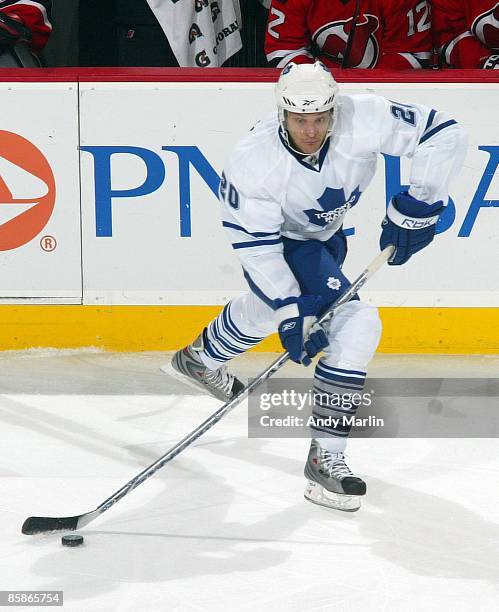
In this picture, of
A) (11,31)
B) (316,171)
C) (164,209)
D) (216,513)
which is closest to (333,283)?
(316,171)

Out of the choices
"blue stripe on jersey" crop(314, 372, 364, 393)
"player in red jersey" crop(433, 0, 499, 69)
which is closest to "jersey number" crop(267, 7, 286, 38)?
"player in red jersey" crop(433, 0, 499, 69)

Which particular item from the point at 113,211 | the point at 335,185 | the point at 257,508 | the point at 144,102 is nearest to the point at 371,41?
the point at 144,102

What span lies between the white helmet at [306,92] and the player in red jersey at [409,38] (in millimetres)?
1640

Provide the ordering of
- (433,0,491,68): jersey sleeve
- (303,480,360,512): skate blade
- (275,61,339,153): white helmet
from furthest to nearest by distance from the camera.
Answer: (433,0,491,68): jersey sleeve, (303,480,360,512): skate blade, (275,61,339,153): white helmet

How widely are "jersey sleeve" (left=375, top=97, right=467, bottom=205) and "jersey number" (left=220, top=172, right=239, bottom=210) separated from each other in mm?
380

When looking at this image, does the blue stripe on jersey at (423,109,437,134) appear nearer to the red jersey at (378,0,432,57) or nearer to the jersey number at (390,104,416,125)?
the jersey number at (390,104,416,125)

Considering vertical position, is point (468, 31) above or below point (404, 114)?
above

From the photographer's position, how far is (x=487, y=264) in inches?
147

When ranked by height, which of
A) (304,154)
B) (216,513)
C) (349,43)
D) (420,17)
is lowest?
(216,513)

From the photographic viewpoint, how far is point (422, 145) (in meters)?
2.64

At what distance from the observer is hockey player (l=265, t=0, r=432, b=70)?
3914 mm

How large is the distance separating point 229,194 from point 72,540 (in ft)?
2.97

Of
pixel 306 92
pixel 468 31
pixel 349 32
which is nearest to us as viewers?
pixel 306 92

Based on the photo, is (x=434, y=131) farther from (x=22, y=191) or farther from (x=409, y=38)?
(x=22, y=191)
